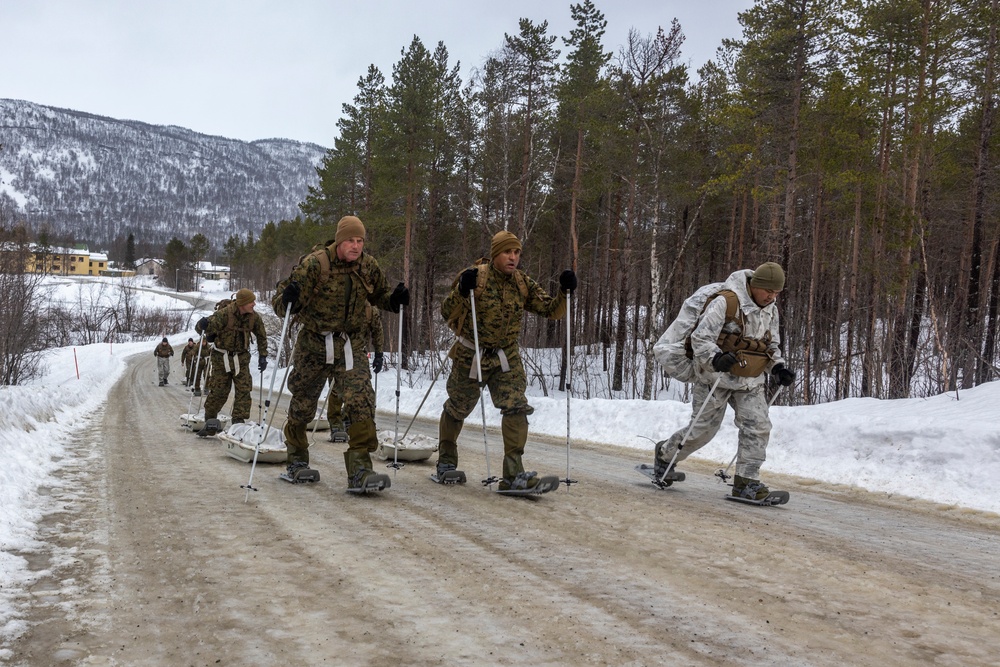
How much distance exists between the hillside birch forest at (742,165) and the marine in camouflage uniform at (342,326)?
1207cm

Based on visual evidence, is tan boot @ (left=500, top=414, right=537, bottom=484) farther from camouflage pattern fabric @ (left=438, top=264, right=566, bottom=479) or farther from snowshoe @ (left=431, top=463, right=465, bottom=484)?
snowshoe @ (left=431, top=463, right=465, bottom=484)

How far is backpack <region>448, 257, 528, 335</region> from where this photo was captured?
252 inches

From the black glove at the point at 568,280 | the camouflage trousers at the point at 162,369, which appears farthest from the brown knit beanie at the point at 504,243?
the camouflage trousers at the point at 162,369

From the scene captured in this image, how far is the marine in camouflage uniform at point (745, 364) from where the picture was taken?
20.5ft

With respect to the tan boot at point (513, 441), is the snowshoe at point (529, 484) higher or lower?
lower

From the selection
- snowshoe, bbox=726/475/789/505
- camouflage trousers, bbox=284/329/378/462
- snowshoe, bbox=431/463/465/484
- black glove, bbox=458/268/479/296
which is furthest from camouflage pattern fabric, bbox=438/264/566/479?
snowshoe, bbox=726/475/789/505

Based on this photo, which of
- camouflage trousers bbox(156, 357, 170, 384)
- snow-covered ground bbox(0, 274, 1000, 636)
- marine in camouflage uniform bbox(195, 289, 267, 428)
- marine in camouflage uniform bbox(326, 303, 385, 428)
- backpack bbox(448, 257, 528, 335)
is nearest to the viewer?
snow-covered ground bbox(0, 274, 1000, 636)

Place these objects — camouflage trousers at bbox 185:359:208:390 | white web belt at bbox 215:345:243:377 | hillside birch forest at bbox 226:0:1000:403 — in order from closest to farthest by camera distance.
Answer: white web belt at bbox 215:345:243:377, camouflage trousers at bbox 185:359:208:390, hillside birch forest at bbox 226:0:1000:403

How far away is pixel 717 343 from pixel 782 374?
622 millimetres

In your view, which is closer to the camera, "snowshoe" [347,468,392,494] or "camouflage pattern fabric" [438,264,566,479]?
"snowshoe" [347,468,392,494]

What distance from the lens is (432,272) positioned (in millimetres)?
30969

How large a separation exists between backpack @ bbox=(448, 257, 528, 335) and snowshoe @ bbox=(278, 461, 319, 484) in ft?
6.34

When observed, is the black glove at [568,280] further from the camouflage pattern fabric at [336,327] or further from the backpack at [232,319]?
the backpack at [232,319]

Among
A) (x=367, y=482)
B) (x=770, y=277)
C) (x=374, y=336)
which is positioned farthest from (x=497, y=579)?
(x=374, y=336)
